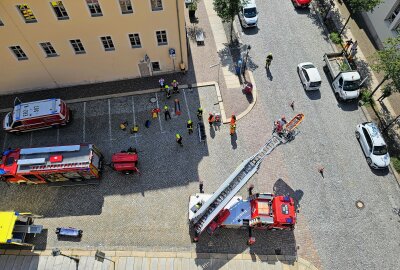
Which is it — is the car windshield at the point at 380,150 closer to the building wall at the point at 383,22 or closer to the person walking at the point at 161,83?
the building wall at the point at 383,22

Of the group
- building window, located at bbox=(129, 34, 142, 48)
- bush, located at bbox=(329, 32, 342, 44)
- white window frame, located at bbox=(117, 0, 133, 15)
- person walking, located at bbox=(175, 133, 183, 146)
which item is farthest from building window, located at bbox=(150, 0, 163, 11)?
bush, located at bbox=(329, 32, 342, 44)

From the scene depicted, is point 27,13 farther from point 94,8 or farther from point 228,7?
point 228,7

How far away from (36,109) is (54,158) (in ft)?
20.4

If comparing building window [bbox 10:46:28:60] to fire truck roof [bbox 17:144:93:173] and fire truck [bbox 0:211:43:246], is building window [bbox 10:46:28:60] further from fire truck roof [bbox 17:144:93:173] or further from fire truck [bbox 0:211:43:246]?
fire truck [bbox 0:211:43:246]

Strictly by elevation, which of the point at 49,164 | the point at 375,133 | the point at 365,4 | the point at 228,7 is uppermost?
the point at 228,7

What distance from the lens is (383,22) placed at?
114 ft

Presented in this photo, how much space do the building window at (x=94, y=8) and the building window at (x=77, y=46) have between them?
3.24 metres

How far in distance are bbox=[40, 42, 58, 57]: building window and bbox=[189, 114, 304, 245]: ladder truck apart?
17722 mm

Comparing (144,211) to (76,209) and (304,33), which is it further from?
(304,33)

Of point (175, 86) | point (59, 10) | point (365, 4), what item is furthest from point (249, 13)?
point (59, 10)

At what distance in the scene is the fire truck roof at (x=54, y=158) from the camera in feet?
82.0

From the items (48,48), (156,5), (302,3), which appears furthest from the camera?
(302,3)

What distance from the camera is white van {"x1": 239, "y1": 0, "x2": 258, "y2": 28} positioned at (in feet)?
119

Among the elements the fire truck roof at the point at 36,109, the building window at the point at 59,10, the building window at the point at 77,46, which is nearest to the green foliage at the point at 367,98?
the building window at the point at 77,46
